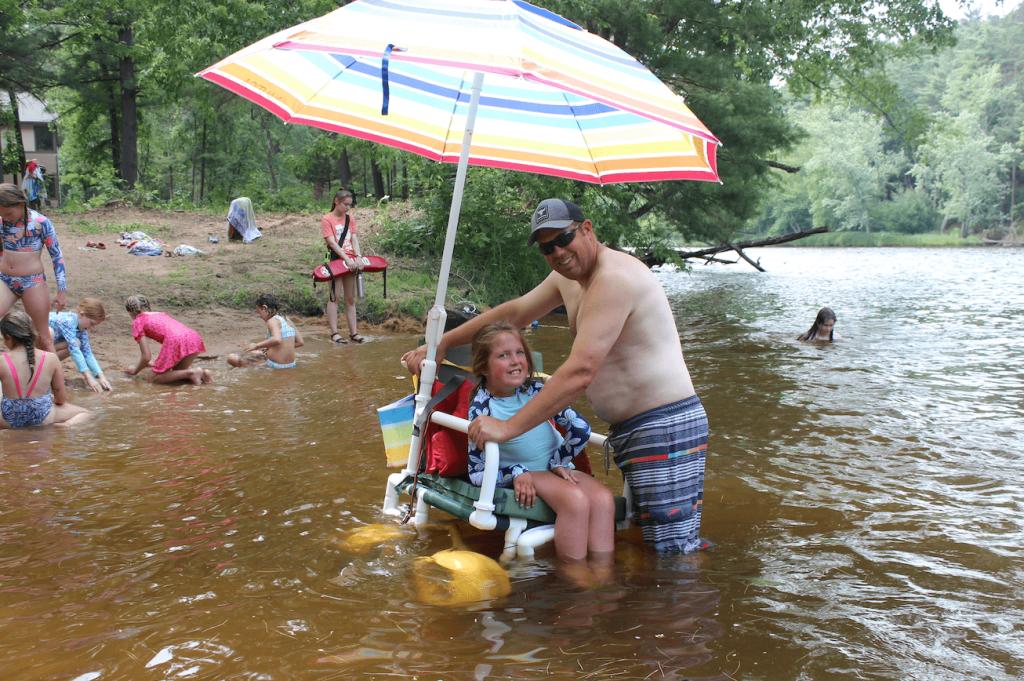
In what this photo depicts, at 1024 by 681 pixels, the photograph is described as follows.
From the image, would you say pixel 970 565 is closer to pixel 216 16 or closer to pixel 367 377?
pixel 367 377

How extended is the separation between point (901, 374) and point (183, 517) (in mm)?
8647

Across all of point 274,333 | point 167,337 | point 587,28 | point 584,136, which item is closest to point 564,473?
point 584,136

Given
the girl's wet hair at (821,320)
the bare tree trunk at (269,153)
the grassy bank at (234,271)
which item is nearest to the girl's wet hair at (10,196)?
the grassy bank at (234,271)

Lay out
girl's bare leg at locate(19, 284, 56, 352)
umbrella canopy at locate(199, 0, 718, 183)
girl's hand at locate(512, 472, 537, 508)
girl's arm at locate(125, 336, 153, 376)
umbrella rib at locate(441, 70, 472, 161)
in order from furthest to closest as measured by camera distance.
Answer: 1. girl's arm at locate(125, 336, 153, 376)
2. girl's bare leg at locate(19, 284, 56, 352)
3. umbrella rib at locate(441, 70, 472, 161)
4. girl's hand at locate(512, 472, 537, 508)
5. umbrella canopy at locate(199, 0, 718, 183)

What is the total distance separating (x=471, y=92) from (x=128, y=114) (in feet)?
83.7

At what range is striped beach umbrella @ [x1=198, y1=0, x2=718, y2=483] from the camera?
2932mm

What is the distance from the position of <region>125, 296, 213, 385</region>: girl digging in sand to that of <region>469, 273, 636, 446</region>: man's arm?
19.6 feet

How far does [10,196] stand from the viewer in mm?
6836

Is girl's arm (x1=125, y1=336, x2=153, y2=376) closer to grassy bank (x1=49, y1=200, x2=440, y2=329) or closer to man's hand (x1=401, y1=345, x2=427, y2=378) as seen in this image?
grassy bank (x1=49, y1=200, x2=440, y2=329)

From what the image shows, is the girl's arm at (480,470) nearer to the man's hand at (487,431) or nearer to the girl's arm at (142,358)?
the man's hand at (487,431)

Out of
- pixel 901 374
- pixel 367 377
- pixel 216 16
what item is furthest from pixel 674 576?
pixel 216 16

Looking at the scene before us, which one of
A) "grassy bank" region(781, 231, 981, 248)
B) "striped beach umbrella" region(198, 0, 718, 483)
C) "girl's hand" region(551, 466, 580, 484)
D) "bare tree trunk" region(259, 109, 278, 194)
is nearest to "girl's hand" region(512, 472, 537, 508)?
"girl's hand" region(551, 466, 580, 484)

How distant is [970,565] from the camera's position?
3803mm

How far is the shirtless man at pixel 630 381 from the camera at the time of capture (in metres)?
3.20
